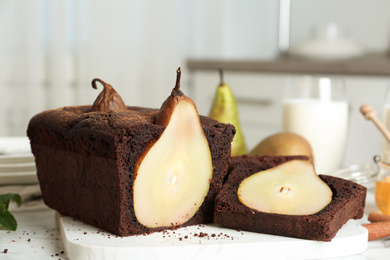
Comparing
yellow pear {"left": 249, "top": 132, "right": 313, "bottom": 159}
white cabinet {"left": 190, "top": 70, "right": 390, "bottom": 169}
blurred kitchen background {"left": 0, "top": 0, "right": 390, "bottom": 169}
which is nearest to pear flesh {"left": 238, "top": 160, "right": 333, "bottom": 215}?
yellow pear {"left": 249, "top": 132, "right": 313, "bottom": 159}

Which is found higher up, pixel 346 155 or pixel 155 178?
pixel 155 178

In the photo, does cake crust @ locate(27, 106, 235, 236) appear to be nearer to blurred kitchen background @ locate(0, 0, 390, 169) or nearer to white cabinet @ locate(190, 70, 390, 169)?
white cabinet @ locate(190, 70, 390, 169)

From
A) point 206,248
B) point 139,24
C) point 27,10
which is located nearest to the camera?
point 206,248

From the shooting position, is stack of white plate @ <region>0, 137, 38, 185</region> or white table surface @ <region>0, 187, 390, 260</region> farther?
stack of white plate @ <region>0, 137, 38, 185</region>

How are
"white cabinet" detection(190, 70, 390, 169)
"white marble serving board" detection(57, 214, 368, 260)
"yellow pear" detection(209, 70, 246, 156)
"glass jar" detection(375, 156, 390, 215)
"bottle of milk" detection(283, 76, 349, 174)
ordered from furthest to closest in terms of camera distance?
"white cabinet" detection(190, 70, 390, 169) < "bottle of milk" detection(283, 76, 349, 174) < "yellow pear" detection(209, 70, 246, 156) < "glass jar" detection(375, 156, 390, 215) < "white marble serving board" detection(57, 214, 368, 260)

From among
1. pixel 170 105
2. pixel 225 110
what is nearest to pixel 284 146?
pixel 225 110

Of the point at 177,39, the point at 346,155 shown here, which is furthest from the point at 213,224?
the point at 177,39

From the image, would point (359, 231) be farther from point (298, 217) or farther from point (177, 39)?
point (177, 39)
